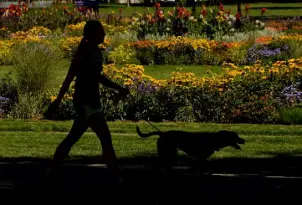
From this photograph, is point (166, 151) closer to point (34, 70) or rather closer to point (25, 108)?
point (25, 108)

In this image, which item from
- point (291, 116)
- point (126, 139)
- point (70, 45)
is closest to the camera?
point (126, 139)

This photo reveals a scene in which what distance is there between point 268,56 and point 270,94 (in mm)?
7519

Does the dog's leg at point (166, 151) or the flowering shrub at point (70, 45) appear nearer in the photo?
the dog's leg at point (166, 151)

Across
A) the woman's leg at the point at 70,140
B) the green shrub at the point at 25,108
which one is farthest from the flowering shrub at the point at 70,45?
the woman's leg at the point at 70,140

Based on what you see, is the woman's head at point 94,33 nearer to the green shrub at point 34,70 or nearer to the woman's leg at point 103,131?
the woman's leg at point 103,131

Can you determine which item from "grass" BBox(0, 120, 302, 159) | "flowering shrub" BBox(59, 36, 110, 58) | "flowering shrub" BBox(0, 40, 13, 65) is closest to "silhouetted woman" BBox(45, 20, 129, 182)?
"grass" BBox(0, 120, 302, 159)

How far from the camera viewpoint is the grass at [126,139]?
1108 centimetres

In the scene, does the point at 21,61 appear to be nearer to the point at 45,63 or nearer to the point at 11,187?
the point at 45,63

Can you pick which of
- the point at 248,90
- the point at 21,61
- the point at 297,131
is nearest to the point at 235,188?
the point at 297,131

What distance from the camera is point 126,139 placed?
12258 mm

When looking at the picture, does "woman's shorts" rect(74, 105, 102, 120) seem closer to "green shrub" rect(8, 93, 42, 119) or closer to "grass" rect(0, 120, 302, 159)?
"grass" rect(0, 120, 302, 159)

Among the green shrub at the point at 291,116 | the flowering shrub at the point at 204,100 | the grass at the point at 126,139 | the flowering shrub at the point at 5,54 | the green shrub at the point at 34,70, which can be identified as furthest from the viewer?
the flowering shrub at the point at 5,54

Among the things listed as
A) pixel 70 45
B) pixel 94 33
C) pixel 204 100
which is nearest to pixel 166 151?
pixel 94 33

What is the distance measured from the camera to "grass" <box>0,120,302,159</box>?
36.3 ft
